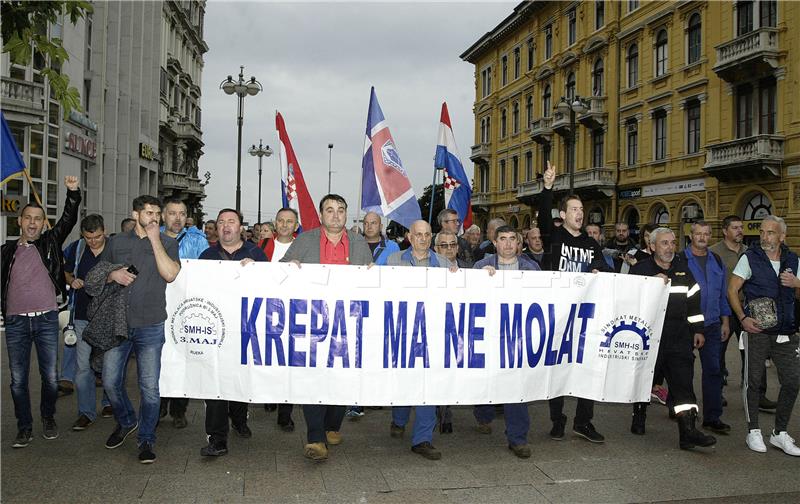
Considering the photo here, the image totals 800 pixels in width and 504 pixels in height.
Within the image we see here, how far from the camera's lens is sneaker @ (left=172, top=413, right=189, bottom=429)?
20.7 feet

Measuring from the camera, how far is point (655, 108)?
1196 inches

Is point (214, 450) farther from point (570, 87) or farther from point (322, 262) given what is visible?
point (570, 87)

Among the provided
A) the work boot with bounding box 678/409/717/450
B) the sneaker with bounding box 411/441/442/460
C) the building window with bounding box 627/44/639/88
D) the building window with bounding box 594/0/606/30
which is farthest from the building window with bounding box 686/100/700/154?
the sneaker with bounding box 411/441/442/460

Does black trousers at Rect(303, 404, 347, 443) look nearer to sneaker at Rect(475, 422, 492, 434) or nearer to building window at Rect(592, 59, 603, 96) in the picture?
sneaker at Rect(475, 422, 492, 434)

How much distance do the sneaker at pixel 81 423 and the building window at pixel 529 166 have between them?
38941 mm

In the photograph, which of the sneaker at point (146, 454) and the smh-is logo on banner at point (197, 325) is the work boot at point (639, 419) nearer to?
the smh-is logo on banner at point (197, 325)

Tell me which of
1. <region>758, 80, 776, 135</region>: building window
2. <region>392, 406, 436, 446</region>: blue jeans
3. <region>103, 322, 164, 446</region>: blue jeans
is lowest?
<region>392, 406, 436, 446</region>: blue jeans

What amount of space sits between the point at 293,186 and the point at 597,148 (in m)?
28.9

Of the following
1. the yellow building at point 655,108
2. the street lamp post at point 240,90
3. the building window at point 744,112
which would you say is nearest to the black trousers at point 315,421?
the street lamp post at point 240,90

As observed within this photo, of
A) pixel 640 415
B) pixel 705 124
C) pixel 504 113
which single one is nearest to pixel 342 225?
pixel 640 415

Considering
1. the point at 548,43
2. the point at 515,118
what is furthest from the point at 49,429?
the point at 515,118

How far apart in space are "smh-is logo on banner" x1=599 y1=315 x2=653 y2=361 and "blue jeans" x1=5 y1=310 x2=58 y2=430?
4696 millimetres

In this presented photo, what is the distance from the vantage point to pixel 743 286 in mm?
6035

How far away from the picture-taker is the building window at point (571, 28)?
37.7 m
